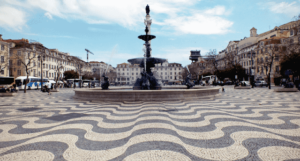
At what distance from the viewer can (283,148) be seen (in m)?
2.51

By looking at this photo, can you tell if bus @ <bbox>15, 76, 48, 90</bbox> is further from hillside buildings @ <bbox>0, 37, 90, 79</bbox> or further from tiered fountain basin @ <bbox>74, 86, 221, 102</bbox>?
tiered fountain basin @ <bbox>74, 86, 221, 102</bbox>

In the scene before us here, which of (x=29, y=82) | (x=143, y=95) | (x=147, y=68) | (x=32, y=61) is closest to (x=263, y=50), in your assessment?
(x=147, y=68)

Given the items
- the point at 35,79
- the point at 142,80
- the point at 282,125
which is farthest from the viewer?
the point at 35,79

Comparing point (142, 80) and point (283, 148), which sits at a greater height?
point (142, 80)

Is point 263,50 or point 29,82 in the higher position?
point 263,50

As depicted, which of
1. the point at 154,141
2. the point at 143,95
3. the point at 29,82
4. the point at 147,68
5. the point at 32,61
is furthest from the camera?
the point at 32,61

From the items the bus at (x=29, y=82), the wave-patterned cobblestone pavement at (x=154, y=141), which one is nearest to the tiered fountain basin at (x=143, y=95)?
the wave-patterned cobblestone pavement at (x=154, y=141)

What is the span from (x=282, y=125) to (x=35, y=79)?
3961 cm

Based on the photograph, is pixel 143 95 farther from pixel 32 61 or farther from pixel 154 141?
pixel 32 61

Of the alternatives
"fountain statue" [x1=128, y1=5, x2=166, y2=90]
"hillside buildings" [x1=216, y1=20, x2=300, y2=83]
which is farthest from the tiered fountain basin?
"hillside buildings" [x1=216, y1=20, x2=300, y2=83]

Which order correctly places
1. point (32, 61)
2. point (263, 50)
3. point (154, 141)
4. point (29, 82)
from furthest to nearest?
point (263, 50) < point (32, 61) < point (29, 82) < point (154, 141)

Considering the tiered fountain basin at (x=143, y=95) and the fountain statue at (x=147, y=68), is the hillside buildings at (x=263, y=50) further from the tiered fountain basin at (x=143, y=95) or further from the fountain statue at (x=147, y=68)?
the tiered fountain basin at (x=143, y=95)

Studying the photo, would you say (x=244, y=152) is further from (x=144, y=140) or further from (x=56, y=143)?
(x=56, y=143)

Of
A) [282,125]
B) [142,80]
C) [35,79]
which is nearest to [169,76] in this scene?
[35,79]
